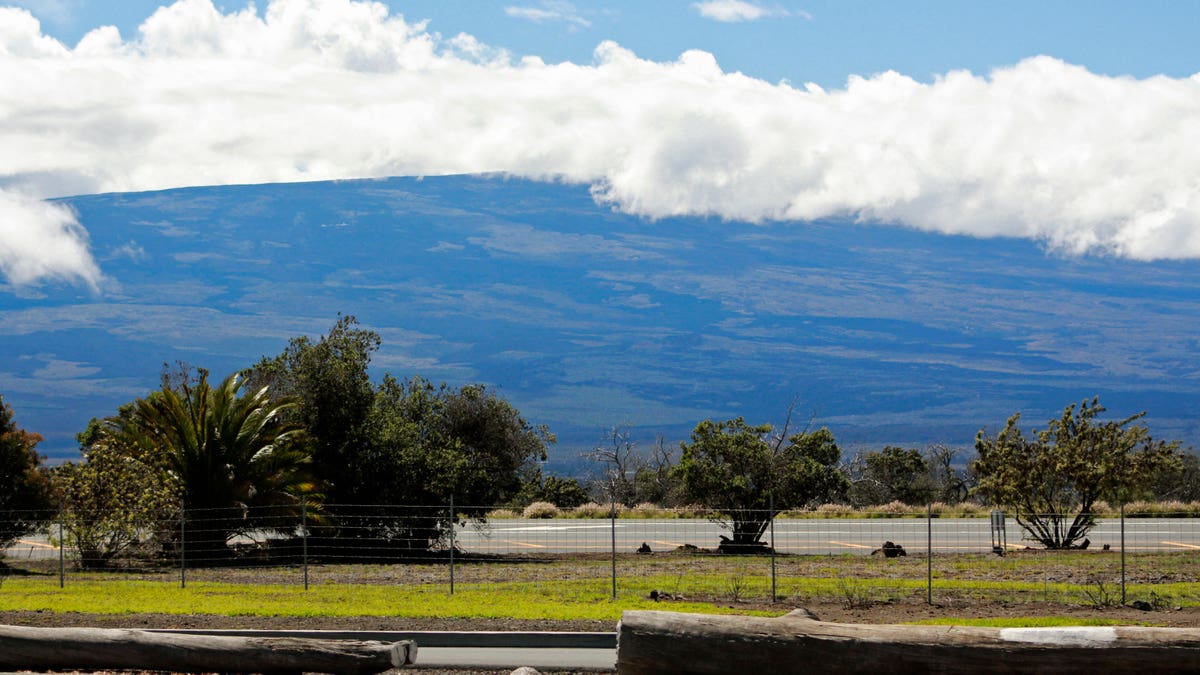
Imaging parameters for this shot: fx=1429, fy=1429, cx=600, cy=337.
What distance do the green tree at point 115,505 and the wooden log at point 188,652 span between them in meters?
13.9

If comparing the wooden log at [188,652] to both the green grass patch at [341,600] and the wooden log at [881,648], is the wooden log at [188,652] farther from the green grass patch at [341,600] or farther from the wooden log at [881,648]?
the green grass patch at [341,600]

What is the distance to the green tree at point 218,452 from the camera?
2844 centimetres

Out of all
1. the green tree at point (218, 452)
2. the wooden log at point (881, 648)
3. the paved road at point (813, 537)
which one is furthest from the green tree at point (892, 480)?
the wooden log at point (881, 648)

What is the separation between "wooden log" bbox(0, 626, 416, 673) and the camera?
12.1 meters

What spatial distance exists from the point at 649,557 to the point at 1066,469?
8.90m

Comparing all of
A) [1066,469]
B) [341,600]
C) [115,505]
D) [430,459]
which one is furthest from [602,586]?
[1066,469]

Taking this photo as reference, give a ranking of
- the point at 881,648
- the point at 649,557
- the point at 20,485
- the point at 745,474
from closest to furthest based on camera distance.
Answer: the point at 881,648, the point at 20,485, the point at 649,557, the point at 745,474

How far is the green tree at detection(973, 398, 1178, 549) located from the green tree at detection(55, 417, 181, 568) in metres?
16.7

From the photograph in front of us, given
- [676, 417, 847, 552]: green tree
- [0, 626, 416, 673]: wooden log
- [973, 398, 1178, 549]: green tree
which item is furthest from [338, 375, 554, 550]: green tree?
[0, 626, 416, 673]: wooden log

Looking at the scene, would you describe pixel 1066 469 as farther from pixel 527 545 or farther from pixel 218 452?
pixel 218 452

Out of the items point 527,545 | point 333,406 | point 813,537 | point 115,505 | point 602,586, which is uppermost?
point 333,406

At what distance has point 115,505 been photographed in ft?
89.9

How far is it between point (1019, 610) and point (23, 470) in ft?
62.7

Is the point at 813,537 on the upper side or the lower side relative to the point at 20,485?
lower
